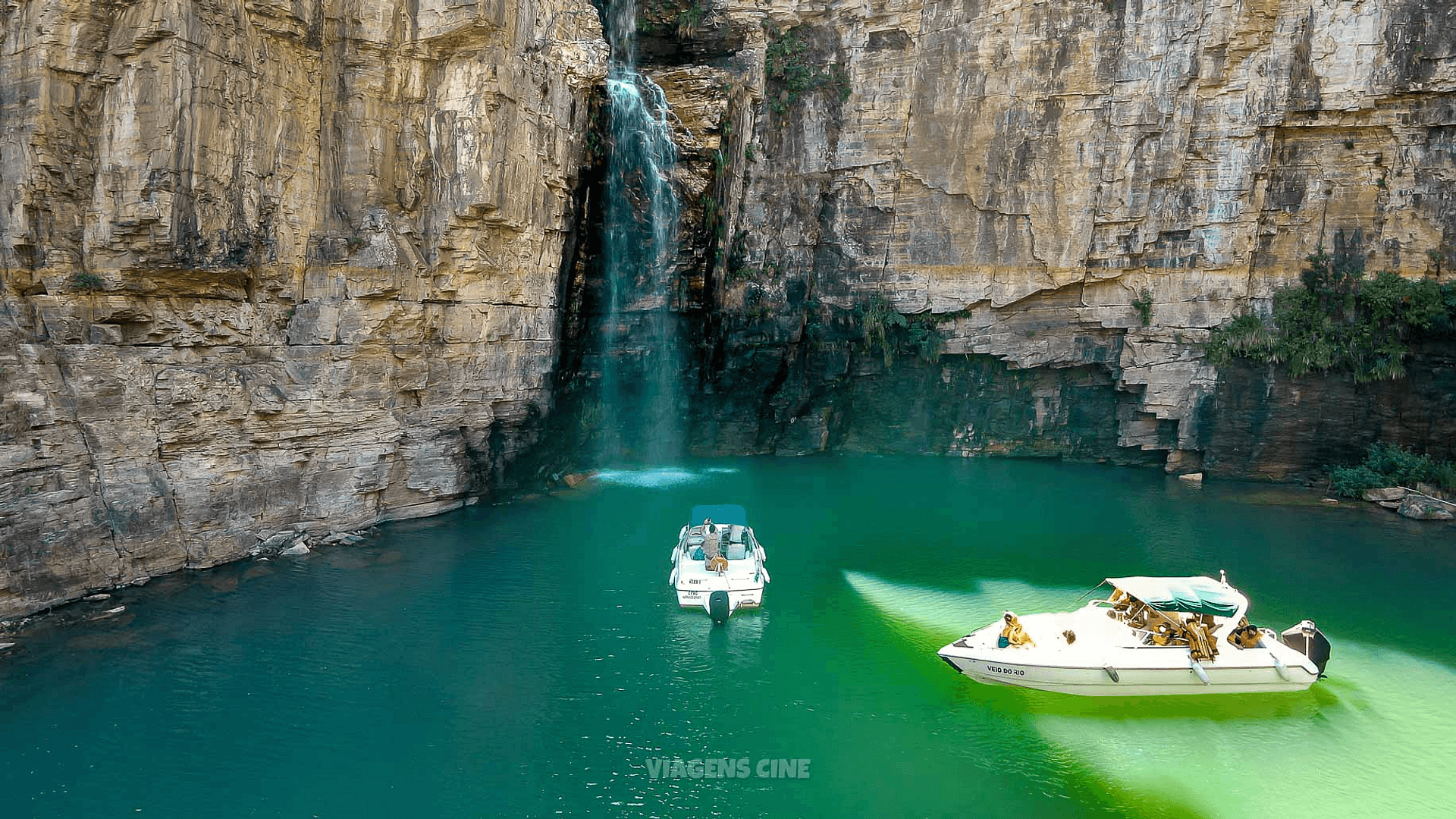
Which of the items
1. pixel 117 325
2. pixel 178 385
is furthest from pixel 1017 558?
pixel 117 325

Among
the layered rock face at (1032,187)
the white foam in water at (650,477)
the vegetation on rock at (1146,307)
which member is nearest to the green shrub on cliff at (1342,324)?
the layered rock face at (1032,187)

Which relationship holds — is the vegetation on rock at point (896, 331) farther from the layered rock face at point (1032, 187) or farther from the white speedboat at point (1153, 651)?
the white speedboat at point (1153, 651)

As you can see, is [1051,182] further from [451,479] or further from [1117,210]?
[451,479]

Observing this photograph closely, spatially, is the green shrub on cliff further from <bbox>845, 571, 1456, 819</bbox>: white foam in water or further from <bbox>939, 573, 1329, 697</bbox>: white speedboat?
<bbox>939, 573, 1329, 697</bbox>: white speedboat

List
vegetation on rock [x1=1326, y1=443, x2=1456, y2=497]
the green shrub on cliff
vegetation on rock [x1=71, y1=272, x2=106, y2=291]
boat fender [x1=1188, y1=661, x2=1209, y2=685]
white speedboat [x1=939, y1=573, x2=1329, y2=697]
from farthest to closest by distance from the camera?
the green shrub on cliff → vegetation on rock [x1=1326, y1=443, x2=1456, y2=497] → vegetation on rock [x1=71, y1=272, x2=106, y2=291] → white speedboat [x1=939, y1=573, x2=1329, y2=697] → boat fender [x1=1188, y1=661, x2=1209, y2=685]

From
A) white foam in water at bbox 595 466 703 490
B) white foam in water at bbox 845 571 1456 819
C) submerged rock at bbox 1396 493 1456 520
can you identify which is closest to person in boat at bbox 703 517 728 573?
white foam in water at bbox 845 571 1456 819
